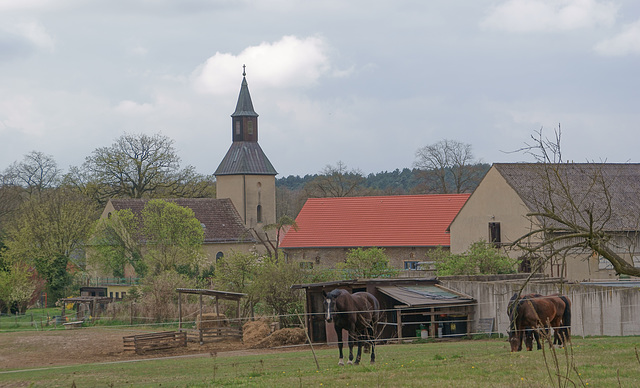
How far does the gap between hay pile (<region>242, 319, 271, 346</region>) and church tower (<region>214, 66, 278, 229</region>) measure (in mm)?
43249

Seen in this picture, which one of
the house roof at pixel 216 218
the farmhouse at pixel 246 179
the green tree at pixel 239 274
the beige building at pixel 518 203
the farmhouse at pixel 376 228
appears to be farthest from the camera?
the farmhouse at pixel 246 179

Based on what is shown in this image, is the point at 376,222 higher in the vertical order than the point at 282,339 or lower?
higher

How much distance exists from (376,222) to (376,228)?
2.37ft

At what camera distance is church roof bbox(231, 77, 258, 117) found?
267ft

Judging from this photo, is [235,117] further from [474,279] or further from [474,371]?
[474,371]

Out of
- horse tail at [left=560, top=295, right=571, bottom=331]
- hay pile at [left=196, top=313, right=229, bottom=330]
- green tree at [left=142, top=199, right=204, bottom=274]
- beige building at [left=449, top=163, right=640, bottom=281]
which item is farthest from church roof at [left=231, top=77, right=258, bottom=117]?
horse tail at [left=560, top=295, right=571, bottom=331]

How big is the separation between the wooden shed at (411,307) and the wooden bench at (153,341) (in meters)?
5.04

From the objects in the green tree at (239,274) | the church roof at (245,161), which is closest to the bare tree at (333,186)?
the church roof at (245,161)

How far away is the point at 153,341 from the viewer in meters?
31.9

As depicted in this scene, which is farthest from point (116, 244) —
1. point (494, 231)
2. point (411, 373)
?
point (411, 373)

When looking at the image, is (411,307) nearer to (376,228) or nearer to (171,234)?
(376,228)

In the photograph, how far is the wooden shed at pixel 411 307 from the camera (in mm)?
30109

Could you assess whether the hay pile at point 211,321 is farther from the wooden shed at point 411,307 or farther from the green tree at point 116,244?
the green tree at point 116,244

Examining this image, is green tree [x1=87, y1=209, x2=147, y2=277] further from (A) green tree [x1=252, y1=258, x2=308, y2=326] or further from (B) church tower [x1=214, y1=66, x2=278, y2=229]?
(A) green tree [x1=252, y1=258, x2=308, y2=326]
